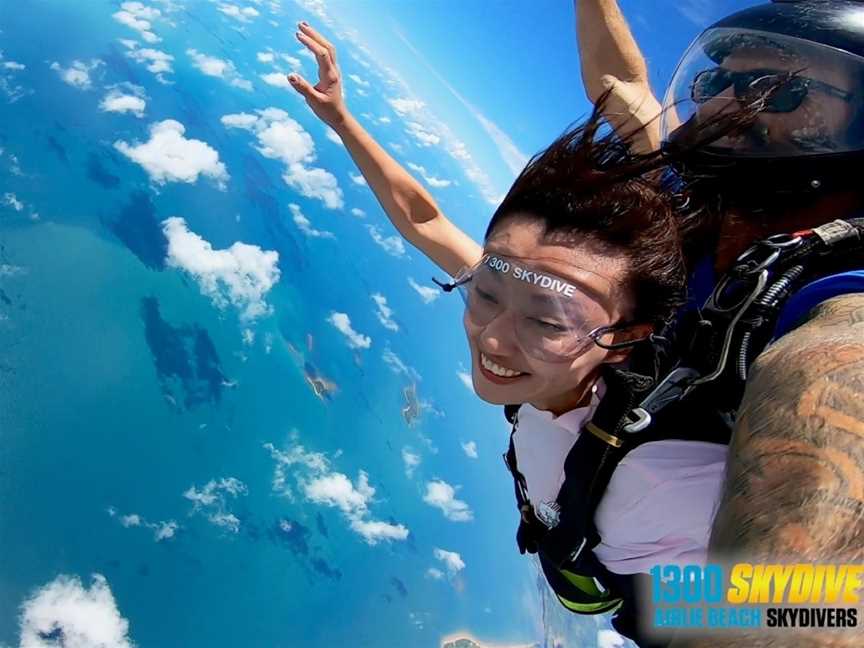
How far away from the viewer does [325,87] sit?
1.88 metres

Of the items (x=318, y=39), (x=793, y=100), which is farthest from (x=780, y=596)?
(x=318, y=39)

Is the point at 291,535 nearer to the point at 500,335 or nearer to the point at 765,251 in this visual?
the point at 500,335

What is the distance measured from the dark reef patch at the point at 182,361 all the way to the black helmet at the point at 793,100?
58.9 ft

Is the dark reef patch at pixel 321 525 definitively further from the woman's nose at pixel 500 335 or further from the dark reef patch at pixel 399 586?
the woman's nose at pixel 500 335

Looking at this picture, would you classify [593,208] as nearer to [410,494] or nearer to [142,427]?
[142,427]

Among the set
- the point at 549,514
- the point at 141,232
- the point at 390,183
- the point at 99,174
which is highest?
the point at 390,183

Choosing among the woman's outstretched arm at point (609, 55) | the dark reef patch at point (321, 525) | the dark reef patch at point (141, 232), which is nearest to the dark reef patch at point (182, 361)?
the dark reef patch at point (141, 232)

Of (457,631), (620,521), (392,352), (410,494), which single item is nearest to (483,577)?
(457,631)

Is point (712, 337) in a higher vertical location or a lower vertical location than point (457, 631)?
higher

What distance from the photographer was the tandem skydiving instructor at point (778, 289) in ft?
1.51

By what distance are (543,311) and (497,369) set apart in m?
0.14

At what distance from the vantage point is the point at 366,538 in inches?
701

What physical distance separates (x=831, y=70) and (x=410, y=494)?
790 inches

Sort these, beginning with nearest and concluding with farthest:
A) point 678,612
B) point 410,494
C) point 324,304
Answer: point 678,612
point 410,494
point 324,304
